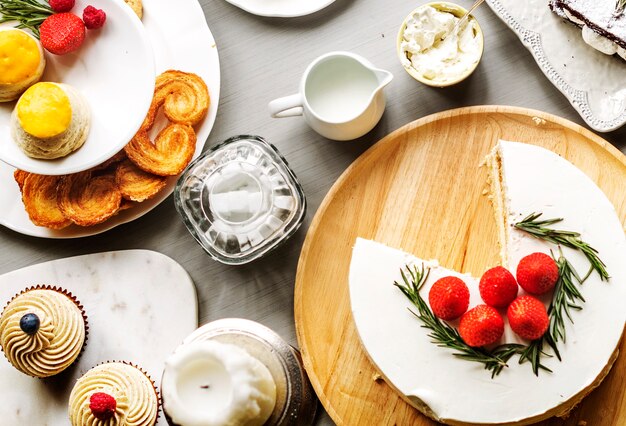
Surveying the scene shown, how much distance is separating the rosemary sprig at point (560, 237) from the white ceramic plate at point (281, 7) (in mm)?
958

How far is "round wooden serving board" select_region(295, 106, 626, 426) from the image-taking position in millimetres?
2107

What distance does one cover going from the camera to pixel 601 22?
80.4 inches

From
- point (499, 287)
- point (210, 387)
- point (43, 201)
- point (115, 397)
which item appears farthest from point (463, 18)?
point (115, 397)

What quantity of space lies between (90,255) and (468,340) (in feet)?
4.15

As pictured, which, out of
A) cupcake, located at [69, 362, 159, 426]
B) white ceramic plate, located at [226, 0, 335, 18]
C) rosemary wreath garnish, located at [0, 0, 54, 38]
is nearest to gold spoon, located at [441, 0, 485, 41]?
white ceramic plate, located at [226, 0, 335, 18]

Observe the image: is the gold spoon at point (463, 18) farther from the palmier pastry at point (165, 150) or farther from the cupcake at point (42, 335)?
the cupcake at point (42, 335)

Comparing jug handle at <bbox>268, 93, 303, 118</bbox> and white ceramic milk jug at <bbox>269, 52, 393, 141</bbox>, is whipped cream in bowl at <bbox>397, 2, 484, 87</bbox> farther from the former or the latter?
jug handle at <bbox>268, 93, 303, 118</bbox>

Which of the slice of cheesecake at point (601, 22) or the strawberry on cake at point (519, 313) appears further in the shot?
the slice of cheesecake at point (601, 22)

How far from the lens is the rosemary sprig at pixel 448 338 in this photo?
193 cm

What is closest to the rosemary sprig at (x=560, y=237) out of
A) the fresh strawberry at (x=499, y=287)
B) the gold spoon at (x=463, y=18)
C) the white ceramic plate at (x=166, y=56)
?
the fresh strawberry at (x=499, y=287)

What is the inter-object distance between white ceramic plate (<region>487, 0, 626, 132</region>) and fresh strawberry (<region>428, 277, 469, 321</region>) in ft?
2.21

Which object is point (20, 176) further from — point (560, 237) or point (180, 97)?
point (560, 237)

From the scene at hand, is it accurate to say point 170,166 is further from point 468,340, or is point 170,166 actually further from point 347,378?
point 468,340

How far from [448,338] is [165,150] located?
107 cm
